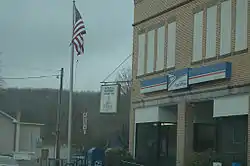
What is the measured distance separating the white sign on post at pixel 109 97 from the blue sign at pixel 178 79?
3990mm

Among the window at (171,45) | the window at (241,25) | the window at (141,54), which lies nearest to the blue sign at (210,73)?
the window at (241,25)

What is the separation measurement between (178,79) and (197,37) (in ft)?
6.81

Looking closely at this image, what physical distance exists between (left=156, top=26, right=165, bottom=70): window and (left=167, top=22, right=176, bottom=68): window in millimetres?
593

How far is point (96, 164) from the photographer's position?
91.5 feet

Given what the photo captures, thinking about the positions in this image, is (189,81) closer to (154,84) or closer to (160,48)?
(154,84)

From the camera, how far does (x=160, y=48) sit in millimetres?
26297

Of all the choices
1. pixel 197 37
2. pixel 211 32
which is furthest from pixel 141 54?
pixel 211 32

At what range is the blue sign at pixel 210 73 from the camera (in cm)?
2078

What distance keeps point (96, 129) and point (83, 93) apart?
6.95m

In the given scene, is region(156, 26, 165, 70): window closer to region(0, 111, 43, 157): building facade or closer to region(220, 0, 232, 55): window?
region(220, 0, 232, 55): window

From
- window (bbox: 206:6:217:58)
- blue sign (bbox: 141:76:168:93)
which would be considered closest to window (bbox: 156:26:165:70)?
blue sign (bbox: 141:76:168:93)

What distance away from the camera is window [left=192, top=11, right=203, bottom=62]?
2292 centimetres

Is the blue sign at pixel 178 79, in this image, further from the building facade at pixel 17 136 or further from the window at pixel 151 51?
the building facade at pixel 17 136

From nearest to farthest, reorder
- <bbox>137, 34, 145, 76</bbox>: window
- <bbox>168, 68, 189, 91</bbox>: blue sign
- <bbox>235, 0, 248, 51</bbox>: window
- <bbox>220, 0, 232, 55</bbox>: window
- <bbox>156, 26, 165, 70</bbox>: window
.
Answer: <bbox>235, 0, 248, 51</bbox>: window, <bbox>220, 0, 232, 55</bbox>: window, <bbox>168, 68, 189, 91</bbox>: blue sign, <bbox>156, 26, 165, 70</bbox>: window, <bbox>137, 34, 145, 76</bbox>: window
